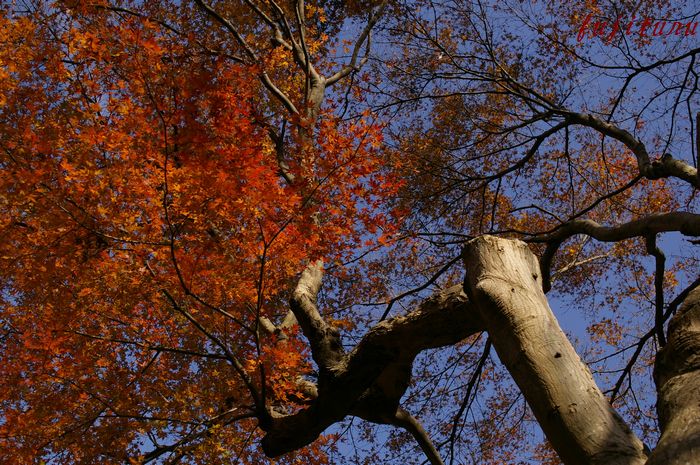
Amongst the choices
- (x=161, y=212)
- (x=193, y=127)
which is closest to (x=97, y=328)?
(x=161, y=212)

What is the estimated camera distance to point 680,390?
2.64 meters

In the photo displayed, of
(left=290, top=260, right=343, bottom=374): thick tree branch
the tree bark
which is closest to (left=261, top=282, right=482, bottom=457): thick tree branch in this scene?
(left=290, top=260, right=343, bottom=374): thick tree branch

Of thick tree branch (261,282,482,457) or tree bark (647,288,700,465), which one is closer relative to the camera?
tree bark (647,288,700,465)

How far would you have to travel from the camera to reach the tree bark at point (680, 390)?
7.39ft

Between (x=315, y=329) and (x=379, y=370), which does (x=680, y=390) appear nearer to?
(x=379, y=370)

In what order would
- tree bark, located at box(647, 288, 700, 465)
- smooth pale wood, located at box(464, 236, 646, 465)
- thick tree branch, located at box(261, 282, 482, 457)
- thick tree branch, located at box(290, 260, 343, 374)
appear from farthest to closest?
1. thick tree branch, located at box(290, 260, 343, 374)
2. thick tree branch, located at box(261, 282, 482, 457)
3. smooth pale wood, located at box(464, 236, 646, 465)
4. tree bark, located at box(647, 288, 700, 465)

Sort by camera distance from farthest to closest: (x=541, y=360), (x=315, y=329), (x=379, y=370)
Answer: (x=315, y=329), (x=379, y=370), (x=541, y=360)

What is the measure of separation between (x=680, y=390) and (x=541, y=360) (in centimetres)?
73

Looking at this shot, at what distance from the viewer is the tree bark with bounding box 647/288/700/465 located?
225cm

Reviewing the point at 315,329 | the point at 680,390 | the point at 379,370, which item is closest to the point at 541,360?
the point at 680,390

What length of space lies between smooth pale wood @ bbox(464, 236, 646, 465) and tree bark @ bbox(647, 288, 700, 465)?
27 centimetres

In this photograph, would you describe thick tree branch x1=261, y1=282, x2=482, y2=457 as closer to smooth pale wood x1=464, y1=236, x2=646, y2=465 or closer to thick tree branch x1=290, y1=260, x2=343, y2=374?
thick tree branch x1=290, y1=260, x2=343, y2=374

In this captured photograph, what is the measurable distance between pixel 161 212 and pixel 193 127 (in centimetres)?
104

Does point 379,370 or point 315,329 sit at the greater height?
point 315,329
